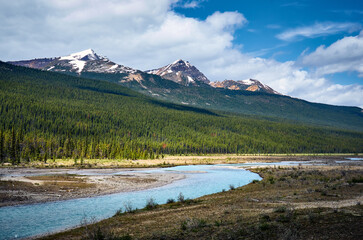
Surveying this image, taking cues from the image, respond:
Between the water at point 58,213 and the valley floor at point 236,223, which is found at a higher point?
the valley floor at point 236,223

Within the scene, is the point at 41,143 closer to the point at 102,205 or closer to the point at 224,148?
the point at 102,205

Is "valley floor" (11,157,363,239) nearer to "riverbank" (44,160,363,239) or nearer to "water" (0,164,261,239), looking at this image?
"riverbank" (44,160,363,239)

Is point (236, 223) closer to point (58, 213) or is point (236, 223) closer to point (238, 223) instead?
point (238, 223)

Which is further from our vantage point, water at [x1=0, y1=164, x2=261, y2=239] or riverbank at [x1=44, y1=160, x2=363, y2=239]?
water at [x1=0, y1=164, x2=261, y2=239]

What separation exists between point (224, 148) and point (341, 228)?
16028 cm

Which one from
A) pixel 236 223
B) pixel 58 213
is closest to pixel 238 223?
pixel 236 223

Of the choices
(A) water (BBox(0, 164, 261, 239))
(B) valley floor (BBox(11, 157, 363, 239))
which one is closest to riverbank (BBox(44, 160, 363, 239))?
(B) valley floor (BBox(11, 157, 363, 239))

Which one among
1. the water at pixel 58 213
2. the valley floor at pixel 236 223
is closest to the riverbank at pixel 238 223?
the valley floor at pixel 236 223

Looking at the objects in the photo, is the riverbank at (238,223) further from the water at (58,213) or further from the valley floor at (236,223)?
the water at (58,213)

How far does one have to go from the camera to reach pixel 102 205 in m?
26.9

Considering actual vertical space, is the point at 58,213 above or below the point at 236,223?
below

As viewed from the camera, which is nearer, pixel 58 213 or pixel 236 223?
pixel 236 223

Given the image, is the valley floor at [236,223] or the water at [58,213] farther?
the water at [58,213]

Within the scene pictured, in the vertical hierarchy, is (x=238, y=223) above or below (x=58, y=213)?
above
